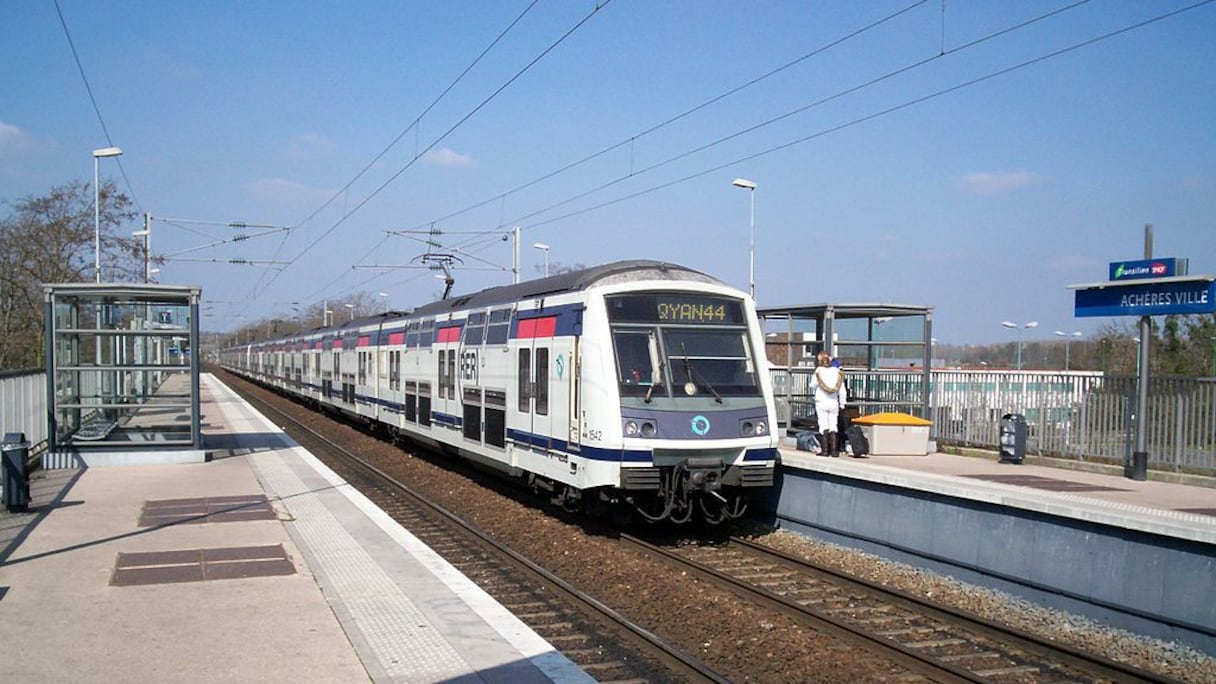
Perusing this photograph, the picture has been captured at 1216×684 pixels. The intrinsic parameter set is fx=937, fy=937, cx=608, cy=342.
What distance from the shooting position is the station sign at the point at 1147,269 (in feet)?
42.6

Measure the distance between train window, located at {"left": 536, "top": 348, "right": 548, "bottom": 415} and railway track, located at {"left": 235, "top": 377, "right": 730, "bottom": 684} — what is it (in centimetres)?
180

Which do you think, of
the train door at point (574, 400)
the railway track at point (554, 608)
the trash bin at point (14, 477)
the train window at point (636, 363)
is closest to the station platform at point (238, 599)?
the trash bin at point (14, 477)

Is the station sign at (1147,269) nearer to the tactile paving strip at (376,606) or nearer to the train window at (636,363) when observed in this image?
the train window at (636,363)

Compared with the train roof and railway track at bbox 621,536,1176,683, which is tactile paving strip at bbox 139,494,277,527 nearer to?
the train roof

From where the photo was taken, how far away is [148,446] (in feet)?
59.7

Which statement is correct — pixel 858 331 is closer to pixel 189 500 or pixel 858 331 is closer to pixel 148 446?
pixel 189 500

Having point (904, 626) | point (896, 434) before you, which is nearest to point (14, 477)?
point (904, 626)

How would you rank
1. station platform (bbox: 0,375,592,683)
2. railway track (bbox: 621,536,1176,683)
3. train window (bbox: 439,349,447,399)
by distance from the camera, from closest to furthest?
station platform (bbox: 0,375,592,683)
railway track (bbox: 621,536,1176,683)
train window (bbox: 439,349,447,399)

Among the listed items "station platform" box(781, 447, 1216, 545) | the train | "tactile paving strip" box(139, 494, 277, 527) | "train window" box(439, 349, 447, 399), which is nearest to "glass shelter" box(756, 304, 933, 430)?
"station platform" box(781, 447, 1216, 545)

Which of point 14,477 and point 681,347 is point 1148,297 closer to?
point 681,347

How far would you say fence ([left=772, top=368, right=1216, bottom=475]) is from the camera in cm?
1301

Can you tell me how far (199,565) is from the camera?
9.69 meters

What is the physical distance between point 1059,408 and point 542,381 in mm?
8801

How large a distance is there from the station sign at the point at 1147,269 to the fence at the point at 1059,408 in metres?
1.50
